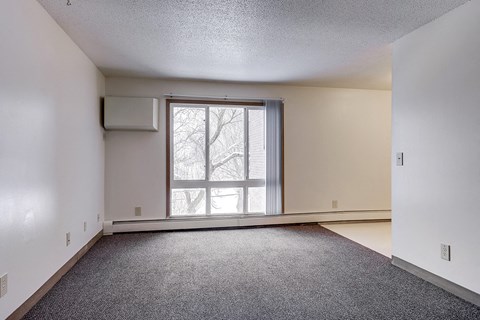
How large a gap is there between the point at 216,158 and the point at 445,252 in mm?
3134

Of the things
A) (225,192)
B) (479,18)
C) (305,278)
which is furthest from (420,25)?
(225,192)

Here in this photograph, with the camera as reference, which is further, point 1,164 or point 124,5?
point 124,5

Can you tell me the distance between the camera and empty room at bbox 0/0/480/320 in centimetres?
201

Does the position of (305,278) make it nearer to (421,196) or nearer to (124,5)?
(421,196)

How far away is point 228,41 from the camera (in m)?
2.81

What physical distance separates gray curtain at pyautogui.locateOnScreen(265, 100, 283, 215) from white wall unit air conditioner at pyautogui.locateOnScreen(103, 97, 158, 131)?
1853 millimetres

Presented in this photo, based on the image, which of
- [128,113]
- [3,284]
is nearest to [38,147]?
[3,284]

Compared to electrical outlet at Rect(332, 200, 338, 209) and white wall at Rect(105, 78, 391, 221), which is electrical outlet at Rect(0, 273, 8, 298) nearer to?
white wall at Rect(105, 78, 391, 221)

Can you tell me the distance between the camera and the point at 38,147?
6.98 ft

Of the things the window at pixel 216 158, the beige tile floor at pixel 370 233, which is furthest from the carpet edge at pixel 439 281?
the window at pixel 216 158

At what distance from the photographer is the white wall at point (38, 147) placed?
5.74 feet

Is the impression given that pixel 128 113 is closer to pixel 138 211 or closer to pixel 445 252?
pixel 138 211

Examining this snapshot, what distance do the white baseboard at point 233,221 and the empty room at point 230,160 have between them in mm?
23

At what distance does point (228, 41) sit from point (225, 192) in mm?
2435
